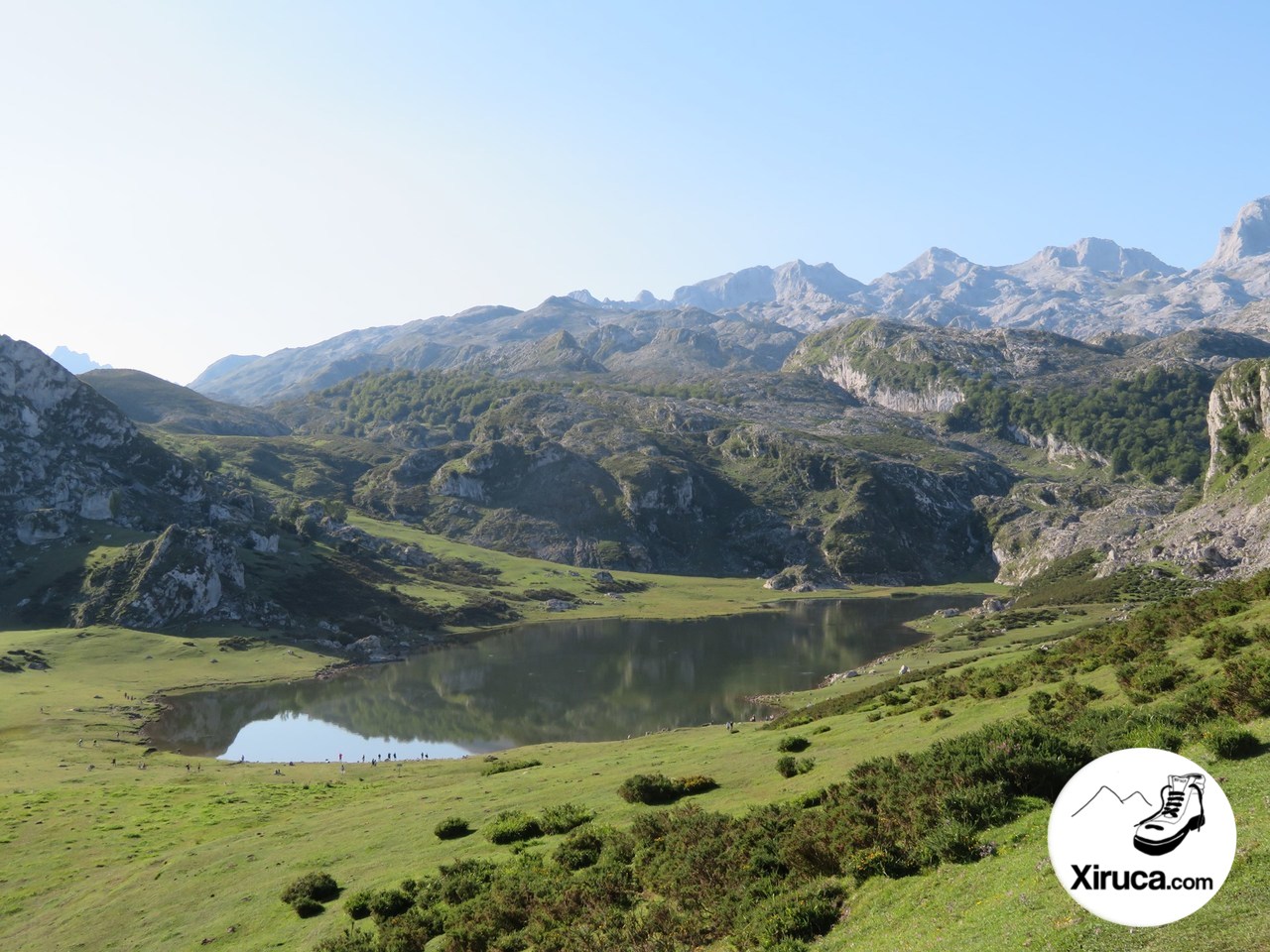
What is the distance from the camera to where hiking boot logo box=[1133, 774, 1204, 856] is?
14008mm

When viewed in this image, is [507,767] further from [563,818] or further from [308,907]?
[308,907]

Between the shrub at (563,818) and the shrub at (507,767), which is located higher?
the shrub at (563,818)

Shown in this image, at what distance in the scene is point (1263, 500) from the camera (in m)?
176


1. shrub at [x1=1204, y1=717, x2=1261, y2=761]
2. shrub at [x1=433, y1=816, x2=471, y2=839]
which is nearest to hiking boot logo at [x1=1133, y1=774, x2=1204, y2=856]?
shrub at [x1=1204, y1=717, x2=1261, y2=761]

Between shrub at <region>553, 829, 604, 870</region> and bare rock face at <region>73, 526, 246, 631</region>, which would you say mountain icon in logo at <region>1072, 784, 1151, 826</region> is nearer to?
shrub at <region>553, 829, 604, 870</region>

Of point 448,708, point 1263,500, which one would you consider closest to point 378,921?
point 448,708

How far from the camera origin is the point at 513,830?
38469 millimetres

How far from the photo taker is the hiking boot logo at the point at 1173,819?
14.0 meters

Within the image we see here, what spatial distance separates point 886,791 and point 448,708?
120 meters

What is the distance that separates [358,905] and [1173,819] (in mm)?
30609

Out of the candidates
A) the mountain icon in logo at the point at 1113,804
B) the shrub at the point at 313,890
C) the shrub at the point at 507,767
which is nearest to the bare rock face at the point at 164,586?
the shrub at the point at 507,767

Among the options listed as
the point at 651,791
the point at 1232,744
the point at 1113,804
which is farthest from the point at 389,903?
the point at 1232,744

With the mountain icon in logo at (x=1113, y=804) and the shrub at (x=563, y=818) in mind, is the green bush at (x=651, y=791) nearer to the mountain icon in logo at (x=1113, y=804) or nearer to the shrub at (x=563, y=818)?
the shrub at (x=563, y=818)

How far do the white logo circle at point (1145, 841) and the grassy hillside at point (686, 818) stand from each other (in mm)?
802
